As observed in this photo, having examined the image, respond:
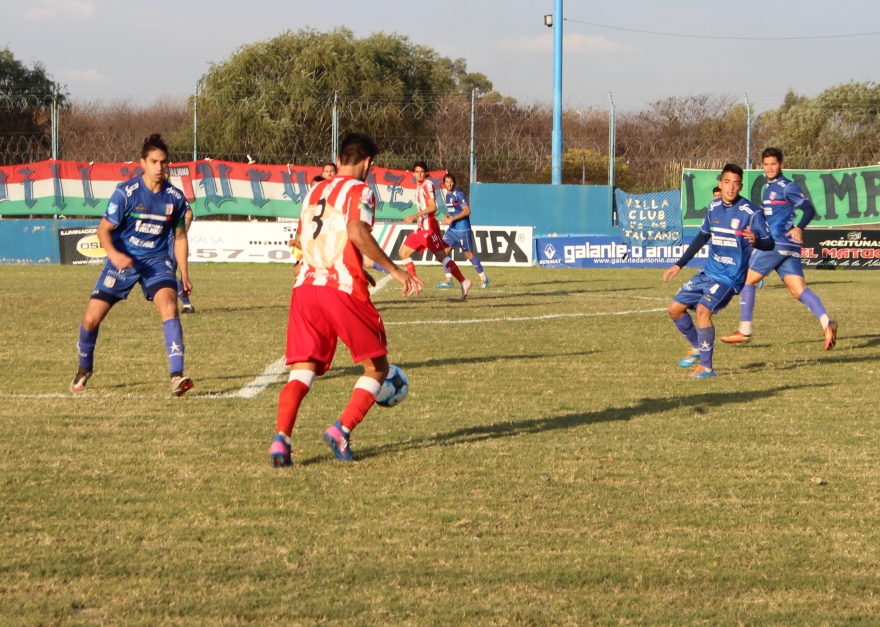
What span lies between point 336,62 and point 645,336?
31107 mm

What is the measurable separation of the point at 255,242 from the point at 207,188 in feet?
6.44

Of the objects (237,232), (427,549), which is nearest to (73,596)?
(427,549)

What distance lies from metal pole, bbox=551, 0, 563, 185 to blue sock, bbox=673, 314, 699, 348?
18351 millimetres

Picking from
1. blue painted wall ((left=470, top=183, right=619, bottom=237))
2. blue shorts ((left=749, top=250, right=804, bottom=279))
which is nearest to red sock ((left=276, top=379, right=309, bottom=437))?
blue shorts ((left=749, top=250, right=804, bottom=279))

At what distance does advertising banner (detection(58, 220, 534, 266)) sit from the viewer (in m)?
26.2

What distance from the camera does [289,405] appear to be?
5348mm

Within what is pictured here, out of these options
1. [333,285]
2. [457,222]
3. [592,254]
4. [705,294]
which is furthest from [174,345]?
[592,254]

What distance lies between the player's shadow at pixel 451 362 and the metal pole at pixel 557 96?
17814 mm

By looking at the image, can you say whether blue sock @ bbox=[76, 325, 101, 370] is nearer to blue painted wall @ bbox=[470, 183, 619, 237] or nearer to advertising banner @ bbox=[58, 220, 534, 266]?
advertising banner @ bbox=[58, 220, 534, 266]

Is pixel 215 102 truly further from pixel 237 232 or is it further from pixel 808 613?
pixel 808 613

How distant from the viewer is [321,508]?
182 inches

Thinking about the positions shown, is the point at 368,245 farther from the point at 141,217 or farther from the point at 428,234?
the point at 428,234

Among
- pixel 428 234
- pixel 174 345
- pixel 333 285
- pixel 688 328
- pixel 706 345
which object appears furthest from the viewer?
pixel 428 234

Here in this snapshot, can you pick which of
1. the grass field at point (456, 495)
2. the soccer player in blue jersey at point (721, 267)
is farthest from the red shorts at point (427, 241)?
the soccer player in blue jersey at point (721, 267)
